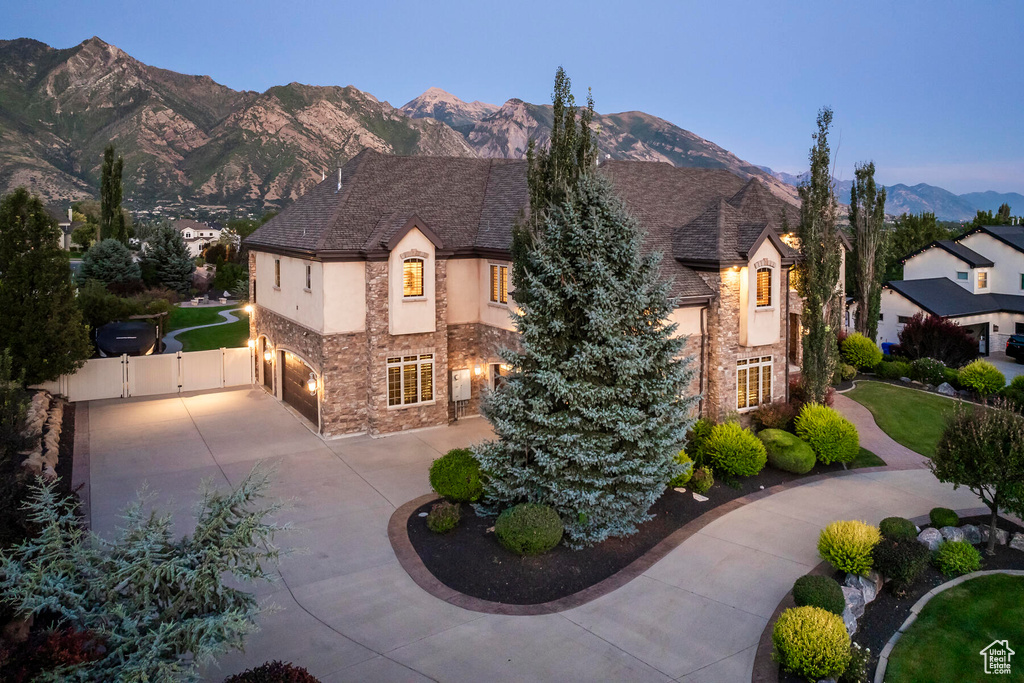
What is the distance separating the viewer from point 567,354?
520 inches

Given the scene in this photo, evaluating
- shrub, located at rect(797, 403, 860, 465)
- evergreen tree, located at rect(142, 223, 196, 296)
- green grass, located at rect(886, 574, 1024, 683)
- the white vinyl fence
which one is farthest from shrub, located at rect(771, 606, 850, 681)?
evergreen tree, located at rect(142, 223, 196, 296)

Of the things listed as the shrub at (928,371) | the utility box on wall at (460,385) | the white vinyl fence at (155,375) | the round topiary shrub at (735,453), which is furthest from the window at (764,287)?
the white vinyl fence at (155,375)

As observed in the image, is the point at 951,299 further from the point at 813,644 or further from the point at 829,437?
the point at 813,644

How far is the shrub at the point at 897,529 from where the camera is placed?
39.5 feet

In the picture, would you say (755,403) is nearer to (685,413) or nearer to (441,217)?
(685,413)

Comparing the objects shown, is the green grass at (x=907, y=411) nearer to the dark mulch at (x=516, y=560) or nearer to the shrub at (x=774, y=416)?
the shrub at (x=774, y=416)

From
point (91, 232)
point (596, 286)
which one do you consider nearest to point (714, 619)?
point (596, 286)

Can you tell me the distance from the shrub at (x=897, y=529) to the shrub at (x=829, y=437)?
522cm

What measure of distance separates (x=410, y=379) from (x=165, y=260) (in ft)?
116

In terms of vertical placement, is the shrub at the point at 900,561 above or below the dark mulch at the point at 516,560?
above

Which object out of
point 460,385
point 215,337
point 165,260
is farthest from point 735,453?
point 165,260

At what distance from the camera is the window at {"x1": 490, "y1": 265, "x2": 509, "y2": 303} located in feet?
69.7

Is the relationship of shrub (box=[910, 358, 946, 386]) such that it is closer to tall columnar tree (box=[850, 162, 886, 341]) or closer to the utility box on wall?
tall columnar tree (box=[850, 162, 886, 341])

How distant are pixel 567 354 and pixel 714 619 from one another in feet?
17.8
